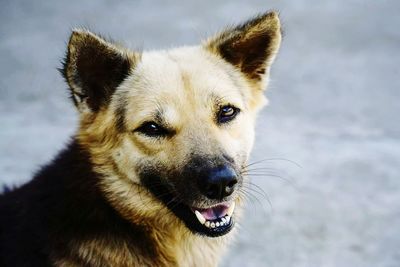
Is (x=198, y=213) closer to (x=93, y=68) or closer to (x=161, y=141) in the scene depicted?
(x=161, y=141)

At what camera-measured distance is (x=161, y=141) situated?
3273 millimetres

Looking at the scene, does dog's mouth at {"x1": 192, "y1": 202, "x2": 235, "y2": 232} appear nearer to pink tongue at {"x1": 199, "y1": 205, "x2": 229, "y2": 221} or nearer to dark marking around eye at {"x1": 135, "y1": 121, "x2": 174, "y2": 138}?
pink tongue at {"x1": 199, "y1": 205, "x2": 229, "y2": 221}

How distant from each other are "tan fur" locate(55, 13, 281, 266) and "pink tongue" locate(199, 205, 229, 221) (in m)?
0.10

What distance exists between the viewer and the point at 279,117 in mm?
6938

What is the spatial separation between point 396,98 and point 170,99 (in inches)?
177

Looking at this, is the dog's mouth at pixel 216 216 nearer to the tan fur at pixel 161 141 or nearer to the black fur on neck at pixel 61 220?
the tan fur at pixel 161 141

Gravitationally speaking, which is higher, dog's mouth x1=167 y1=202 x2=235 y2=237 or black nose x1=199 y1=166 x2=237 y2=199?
black nose x1=199 y1=166 x2=237 y2=199

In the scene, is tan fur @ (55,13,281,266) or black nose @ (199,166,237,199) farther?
tan fur @ (55,13,281,266)

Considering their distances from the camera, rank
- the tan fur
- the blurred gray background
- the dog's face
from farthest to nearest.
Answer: the blurred gray background, the tan fur, the dog's face

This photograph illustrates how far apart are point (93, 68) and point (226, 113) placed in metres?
0.80

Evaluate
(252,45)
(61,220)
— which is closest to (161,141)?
(61,220)

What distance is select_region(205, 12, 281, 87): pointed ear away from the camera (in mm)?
3488

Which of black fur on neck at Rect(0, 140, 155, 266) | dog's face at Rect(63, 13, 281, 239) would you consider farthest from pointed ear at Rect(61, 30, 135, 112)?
black fur on neck at Rect(0, 140, 155, 266)

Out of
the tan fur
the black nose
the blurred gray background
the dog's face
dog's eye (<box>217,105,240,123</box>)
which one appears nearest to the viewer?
the black nose
